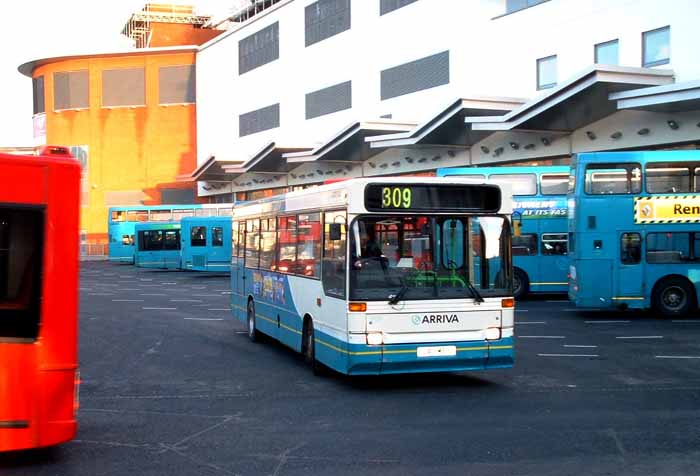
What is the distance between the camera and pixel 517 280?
2780 cm

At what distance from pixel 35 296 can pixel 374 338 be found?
4.95 metres

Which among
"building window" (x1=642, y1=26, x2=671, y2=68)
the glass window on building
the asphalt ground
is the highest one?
"building window" (x1=642, y1=26, x2=671, y2=68)

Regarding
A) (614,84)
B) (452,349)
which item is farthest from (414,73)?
(452,349)

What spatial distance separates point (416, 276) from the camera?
11578mm

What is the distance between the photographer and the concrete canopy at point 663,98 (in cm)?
2586

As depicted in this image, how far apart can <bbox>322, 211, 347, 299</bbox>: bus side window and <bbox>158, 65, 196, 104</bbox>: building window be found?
206 feet

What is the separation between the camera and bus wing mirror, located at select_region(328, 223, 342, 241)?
11709 mm

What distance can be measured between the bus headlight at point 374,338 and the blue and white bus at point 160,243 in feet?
131

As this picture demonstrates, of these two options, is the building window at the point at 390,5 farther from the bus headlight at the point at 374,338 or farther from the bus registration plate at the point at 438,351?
the bus headlight at the point at 374,338

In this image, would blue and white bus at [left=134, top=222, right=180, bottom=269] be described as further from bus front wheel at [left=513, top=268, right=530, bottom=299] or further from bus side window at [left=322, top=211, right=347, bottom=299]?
bus side window at [left=322, top=211, right=347, bottom=299]

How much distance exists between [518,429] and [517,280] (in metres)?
18.9

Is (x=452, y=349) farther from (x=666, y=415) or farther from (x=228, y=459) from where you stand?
(x=228, y=459)

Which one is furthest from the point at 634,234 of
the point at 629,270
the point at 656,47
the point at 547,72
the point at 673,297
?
the point at 547,72

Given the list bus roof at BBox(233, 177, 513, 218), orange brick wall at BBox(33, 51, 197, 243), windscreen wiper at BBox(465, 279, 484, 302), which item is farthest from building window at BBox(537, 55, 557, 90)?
orange brick wall at BBox(33, 51, 197, 243)
